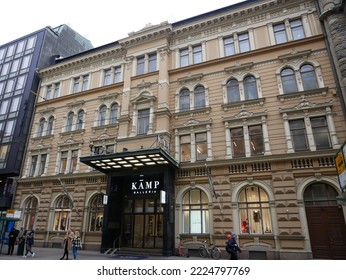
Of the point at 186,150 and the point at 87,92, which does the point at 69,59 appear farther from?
the point at 186,150

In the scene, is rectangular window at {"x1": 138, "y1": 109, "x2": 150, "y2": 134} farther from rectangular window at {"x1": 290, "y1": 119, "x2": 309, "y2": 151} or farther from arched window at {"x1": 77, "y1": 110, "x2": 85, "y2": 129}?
rectangular window at {"x1": 290, "y1": 119, "x2": 309, "y2": 151}

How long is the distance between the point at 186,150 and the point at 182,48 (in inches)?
402

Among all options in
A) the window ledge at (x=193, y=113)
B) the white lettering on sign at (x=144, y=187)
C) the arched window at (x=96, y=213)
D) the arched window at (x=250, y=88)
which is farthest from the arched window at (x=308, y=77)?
the arched window at (x=96, y=213)

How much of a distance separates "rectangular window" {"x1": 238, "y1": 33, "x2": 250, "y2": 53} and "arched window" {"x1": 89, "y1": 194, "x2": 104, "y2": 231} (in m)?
18.0

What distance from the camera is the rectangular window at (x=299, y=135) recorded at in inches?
661

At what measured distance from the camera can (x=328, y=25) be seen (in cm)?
1792

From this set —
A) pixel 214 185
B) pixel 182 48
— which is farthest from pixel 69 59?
pixel 214 185

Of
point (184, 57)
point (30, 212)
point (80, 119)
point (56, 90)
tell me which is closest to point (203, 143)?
point (184, 57)

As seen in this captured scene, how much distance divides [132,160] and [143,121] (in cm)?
468

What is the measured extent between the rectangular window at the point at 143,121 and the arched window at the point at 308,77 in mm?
12794

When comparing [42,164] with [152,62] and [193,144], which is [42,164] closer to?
[152,62]

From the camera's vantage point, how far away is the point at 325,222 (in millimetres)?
15016

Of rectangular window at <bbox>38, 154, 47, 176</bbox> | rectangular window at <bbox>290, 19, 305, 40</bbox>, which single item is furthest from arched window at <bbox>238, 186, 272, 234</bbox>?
rectangular window at <bbox>38, 154, 47, 176</bbox>

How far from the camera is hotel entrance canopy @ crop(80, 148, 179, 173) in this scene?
17231 mm
